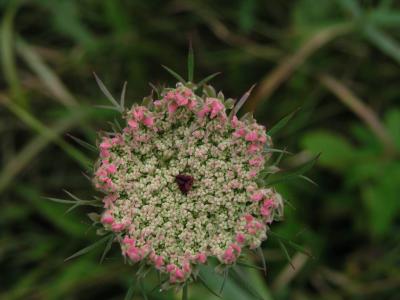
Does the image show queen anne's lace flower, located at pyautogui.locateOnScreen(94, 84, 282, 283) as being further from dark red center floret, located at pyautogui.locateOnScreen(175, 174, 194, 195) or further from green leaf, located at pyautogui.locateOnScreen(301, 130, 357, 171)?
green leaf, located at pyautogui.locateOnScreen(301, 130, 357, 171)

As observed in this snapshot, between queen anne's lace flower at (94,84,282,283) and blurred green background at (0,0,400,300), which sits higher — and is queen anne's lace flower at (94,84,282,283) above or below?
above

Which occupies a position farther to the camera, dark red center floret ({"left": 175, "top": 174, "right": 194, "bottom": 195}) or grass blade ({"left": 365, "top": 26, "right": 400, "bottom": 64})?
grass blade ({"left": 365, "top": 26, "right": 400, "bottom": 64})

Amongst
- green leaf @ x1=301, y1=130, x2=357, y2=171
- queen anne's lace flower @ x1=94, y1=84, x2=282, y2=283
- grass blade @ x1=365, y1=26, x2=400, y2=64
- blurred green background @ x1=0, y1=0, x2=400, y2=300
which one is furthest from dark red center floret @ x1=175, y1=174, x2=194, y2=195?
grass blade @ x1=365, y1=26, x2=400, y2=64

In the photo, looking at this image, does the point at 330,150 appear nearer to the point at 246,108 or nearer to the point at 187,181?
the point at 246,108

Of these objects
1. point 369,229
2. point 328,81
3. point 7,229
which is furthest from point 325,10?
point 7,229

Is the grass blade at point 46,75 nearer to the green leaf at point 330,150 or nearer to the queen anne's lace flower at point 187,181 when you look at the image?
the green leaf at point 330,150

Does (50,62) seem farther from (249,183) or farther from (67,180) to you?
(249,183)
